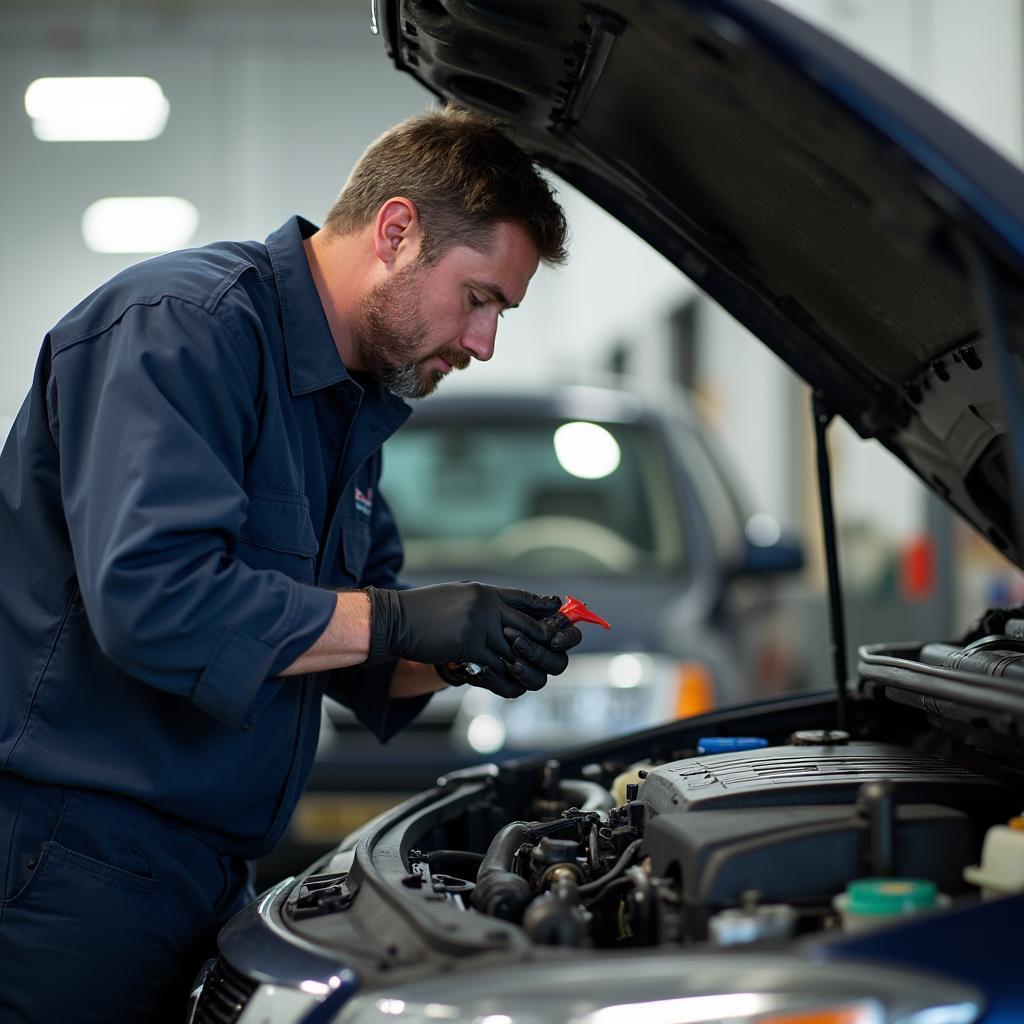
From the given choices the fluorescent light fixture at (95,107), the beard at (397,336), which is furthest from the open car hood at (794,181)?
the fluorescent light fixture at (95,107)

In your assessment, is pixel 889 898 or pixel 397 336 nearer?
pixel 889 898

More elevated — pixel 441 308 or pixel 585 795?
pixel 441 308

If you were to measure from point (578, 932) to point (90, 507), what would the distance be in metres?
0.71

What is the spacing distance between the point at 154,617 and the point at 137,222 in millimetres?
10998

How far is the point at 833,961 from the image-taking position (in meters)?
1.03

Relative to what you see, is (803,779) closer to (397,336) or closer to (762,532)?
(397,336)

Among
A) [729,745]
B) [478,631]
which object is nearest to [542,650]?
[478,631]

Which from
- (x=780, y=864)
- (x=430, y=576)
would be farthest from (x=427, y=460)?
(x=780, y=864)

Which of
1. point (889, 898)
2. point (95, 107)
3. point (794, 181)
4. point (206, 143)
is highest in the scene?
point (206, 143)

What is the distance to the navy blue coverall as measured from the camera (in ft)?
4.69

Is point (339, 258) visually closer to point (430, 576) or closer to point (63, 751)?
point (63, 751)

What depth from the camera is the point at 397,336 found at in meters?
1.85

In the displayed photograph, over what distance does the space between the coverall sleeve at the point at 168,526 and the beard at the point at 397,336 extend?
0.34 m

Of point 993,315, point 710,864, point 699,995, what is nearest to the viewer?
point 699,995
